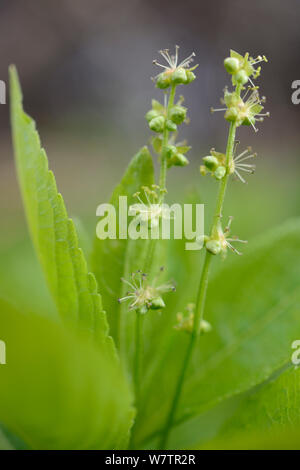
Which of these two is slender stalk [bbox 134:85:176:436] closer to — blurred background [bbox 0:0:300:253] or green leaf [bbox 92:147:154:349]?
green leaf [bbox 92:147:154:349]

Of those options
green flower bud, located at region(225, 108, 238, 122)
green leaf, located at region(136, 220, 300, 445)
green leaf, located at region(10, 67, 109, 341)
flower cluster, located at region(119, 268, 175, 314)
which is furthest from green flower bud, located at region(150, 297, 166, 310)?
green flower bud, located at region(225, 108, 238, 122)

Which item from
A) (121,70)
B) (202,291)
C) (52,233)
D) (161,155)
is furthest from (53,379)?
(121,70)

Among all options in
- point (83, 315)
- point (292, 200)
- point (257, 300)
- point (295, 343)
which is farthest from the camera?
point (292, 200)

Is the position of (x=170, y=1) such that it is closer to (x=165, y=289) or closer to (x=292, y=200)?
(x=292, y=200)

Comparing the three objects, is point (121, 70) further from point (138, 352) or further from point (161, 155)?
point (138, 352)

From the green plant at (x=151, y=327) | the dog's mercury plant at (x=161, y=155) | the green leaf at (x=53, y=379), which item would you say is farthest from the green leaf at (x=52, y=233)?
the green leaf at (x=53, y=379)

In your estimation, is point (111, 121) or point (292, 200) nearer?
point (292, 200)

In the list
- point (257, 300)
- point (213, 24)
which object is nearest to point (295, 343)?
point (257, 300)
